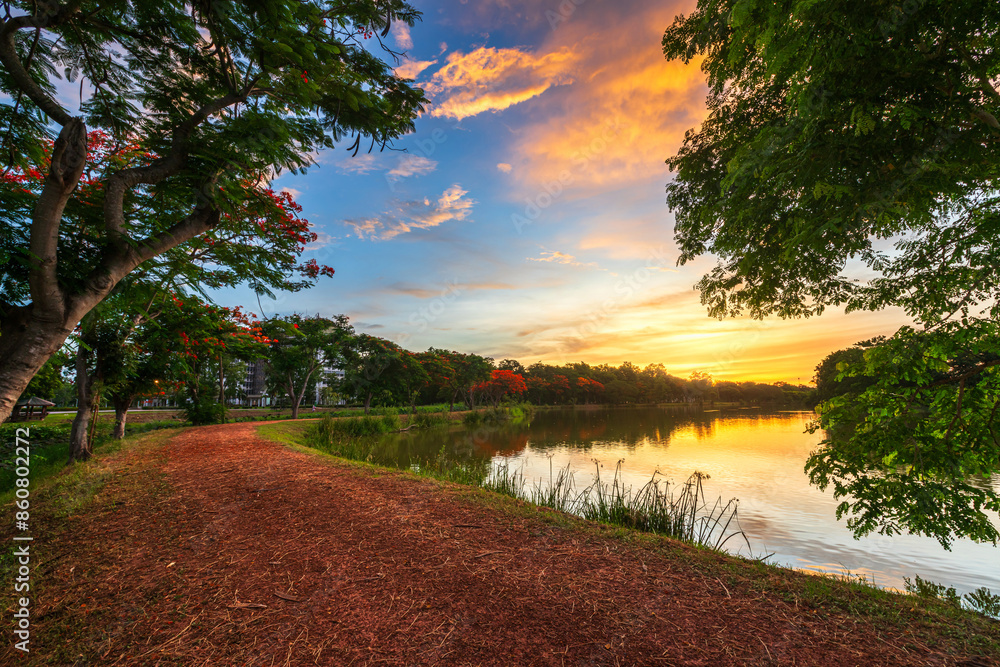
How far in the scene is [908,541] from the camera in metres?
5.82

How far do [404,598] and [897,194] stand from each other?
4.59m

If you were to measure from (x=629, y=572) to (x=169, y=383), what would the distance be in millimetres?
12425

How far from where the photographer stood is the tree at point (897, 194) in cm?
257

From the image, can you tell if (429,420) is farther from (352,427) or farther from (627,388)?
(627,388)

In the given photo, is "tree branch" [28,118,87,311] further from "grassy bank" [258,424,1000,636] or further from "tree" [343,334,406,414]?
"tree" [343,334,406,414]

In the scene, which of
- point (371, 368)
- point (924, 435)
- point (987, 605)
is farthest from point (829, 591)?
point (371, 368)

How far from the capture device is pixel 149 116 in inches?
160

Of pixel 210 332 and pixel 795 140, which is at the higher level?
pixel 795 140

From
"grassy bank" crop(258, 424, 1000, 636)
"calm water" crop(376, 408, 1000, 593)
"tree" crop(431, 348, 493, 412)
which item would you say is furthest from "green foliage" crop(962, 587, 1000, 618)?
"tree" crop(431, 348, 493, 412)

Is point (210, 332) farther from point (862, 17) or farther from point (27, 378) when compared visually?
point (862, 17)

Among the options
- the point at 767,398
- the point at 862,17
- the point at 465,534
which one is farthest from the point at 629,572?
the point at 767,398

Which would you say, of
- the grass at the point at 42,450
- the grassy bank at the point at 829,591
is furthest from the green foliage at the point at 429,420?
the grassy bank at the point at 829,591

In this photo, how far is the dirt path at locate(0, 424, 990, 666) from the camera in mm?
2064

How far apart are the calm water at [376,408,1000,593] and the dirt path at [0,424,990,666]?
3195 mm
